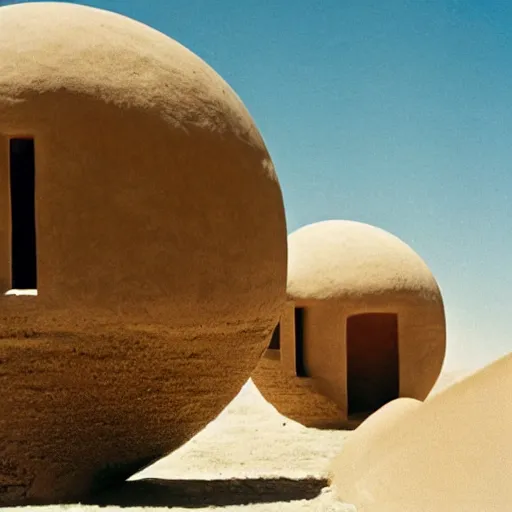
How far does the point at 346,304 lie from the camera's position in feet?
44.1

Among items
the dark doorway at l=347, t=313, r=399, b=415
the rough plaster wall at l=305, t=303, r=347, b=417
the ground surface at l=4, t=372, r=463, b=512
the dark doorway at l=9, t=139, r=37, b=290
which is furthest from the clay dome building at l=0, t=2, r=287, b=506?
the dark doorway at l=347, t=313, r=399, b=415

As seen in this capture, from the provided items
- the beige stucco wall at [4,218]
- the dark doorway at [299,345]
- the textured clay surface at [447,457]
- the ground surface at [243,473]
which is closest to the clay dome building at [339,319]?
the dark doorway at [299,345]

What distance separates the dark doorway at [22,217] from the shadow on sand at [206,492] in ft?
6.47

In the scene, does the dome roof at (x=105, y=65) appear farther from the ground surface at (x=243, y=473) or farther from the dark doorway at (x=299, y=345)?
the dark doorway at (x=299, y=345)

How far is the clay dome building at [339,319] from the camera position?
13430mm

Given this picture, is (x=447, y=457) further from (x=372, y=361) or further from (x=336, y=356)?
(x=372, y=361)

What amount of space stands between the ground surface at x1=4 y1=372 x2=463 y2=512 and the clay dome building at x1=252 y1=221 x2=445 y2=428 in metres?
0.57

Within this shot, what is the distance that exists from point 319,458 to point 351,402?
4.29m

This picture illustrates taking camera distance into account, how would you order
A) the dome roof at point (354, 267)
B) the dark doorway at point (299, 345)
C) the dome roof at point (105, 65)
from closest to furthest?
1. the dome roof at point (105, 65)
2. the dome roof at point (354, 267)
3. the dark doorway at point (299, 345)

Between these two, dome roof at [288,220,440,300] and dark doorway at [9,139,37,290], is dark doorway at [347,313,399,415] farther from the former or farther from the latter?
dark doorway at [9,139,37,290]

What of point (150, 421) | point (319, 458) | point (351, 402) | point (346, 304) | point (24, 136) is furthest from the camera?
point (351, 402)

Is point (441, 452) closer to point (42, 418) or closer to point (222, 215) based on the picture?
point (222, 215)

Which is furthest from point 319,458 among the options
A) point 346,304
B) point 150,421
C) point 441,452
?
point 441,452

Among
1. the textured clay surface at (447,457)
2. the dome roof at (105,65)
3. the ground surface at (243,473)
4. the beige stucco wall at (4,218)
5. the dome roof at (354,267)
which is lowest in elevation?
the ground surface at (243,473)
